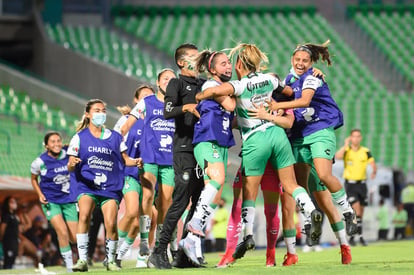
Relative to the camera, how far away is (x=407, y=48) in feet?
122

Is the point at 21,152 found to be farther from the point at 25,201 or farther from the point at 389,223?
the point at 389,223

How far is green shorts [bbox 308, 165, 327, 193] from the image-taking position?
38.6 feet

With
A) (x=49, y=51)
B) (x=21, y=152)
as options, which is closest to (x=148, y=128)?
(x=21, y=152)

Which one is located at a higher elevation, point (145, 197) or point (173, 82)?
point (173, 82)

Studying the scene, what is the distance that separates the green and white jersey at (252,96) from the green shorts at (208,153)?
306mm

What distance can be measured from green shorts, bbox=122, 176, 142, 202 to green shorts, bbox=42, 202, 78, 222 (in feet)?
5.57

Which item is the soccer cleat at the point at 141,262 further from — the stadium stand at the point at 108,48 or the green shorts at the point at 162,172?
the stadium stand at the point at 108,48

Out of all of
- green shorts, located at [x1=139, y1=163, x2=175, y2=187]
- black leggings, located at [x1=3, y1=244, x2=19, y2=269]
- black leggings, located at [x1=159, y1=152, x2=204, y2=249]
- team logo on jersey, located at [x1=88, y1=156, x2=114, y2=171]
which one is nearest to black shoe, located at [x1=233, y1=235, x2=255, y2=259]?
black leggings, located at [x1=159, y1=152, x2=204, y2=249]

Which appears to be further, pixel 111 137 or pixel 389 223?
pixel 389 223

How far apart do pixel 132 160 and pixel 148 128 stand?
22.9 inches

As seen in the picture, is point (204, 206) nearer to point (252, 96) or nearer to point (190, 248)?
point (190, 248)

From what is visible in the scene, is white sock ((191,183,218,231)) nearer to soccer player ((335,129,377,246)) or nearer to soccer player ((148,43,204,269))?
soccer player ((148,43,204,269))

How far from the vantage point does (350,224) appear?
11414 mm

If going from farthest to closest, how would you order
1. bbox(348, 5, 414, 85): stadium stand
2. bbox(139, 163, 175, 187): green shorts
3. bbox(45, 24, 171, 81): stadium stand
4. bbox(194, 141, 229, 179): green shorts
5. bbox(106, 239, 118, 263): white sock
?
1. bbox(348, 5, 414, 85): stadium stand
2. bbox(45, 24, 171, 81): stadium stand
3. bbox(106, 239, 118, 263): white sock
4. bbox(139, 163, 175, 187): green shorts
5. bbox(194, 141, 229, 179): green shorts
